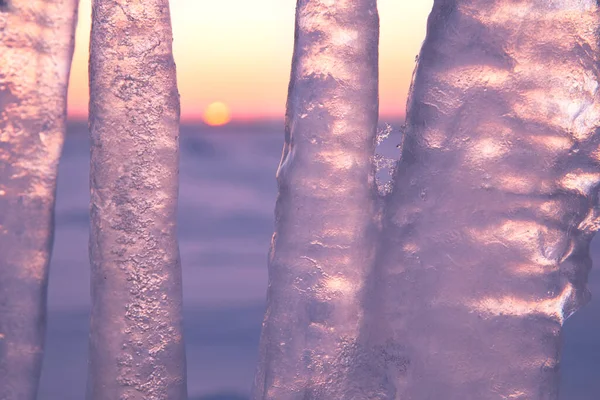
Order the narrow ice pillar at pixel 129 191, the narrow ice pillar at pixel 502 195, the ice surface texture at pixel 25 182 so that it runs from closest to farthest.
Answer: the narrow ice pillar at pixel 502 195 → the narrow ice pillar at pixel 129 191 → the ice surface texture at pixel 25 182

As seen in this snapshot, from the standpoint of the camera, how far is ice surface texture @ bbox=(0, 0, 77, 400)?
3008 mm

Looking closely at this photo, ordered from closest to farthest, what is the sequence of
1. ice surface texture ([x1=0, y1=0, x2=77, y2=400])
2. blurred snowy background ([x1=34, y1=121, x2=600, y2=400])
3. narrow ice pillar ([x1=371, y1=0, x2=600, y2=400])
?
narrow ice pillar ([x1=371, y1=0, x2=600, y2=400])
ice surface texture ([x1=0, y1=0, x2=77, y2=400])
blurred snowy background ([x1=34, y1=121, x2=600, y2=400])

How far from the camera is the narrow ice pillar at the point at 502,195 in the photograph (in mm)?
2422

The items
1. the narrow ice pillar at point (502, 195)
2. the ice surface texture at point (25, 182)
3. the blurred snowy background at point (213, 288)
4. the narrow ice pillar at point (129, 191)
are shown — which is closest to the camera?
the narrow ice pillar at point (502, 195)

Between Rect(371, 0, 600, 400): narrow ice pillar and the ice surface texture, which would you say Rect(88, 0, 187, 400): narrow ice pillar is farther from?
Rect(371, 0, 600, 400): narrow ice pillar

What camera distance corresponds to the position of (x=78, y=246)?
6.65 m

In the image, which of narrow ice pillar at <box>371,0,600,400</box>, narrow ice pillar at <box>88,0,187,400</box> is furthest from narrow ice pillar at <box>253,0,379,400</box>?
narrow ice pillar at <box>88,0,187,400</box>

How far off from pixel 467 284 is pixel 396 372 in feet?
1.43

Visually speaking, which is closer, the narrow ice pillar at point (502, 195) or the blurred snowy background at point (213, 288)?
the narrow ice pillar at point (502, 195)

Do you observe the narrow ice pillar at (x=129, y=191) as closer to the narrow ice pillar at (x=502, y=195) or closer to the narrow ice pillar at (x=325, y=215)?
the narrow ice pillar at (x=325, y=215)

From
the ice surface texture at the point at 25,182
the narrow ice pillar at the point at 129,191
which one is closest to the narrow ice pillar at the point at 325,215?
the narrow ice pillar at the point at 129,191

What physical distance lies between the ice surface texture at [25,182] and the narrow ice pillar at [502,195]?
1.61m

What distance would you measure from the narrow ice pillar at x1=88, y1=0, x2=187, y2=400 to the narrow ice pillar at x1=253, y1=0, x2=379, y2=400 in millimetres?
474

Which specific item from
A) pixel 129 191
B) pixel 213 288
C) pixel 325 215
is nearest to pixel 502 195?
pixel 325 215
